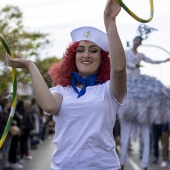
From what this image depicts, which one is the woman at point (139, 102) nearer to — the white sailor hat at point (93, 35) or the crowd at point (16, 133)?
the crowd at point (16, 133)

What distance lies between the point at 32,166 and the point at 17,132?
5.08 feet

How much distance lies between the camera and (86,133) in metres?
3.85

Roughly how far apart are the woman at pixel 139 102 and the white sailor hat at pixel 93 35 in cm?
554

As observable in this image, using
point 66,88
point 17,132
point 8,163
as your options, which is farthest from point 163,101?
point 66,88

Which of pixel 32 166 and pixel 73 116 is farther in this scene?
pixel 32 166

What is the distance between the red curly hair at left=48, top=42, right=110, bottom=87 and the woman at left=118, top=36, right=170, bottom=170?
17.7 ft

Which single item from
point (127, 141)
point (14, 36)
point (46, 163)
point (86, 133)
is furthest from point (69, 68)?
point (14, 36)

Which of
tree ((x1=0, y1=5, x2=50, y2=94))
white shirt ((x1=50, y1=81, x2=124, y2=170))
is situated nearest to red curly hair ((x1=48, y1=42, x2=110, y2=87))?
white shirt ((x1=50, y1=81, x2=124, y2=170))

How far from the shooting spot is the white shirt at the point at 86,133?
386cm

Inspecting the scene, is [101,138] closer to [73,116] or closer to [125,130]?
[73,116]

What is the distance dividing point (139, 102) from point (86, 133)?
6.14 meters

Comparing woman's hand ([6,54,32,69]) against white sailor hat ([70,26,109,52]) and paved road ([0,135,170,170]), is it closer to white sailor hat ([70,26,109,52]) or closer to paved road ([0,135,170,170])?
white sailor hat ([70,26,109,52])

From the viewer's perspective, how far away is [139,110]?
9898mm

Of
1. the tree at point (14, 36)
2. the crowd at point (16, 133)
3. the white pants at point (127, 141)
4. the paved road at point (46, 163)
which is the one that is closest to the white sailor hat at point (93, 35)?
the white pants at point (127, 141)
